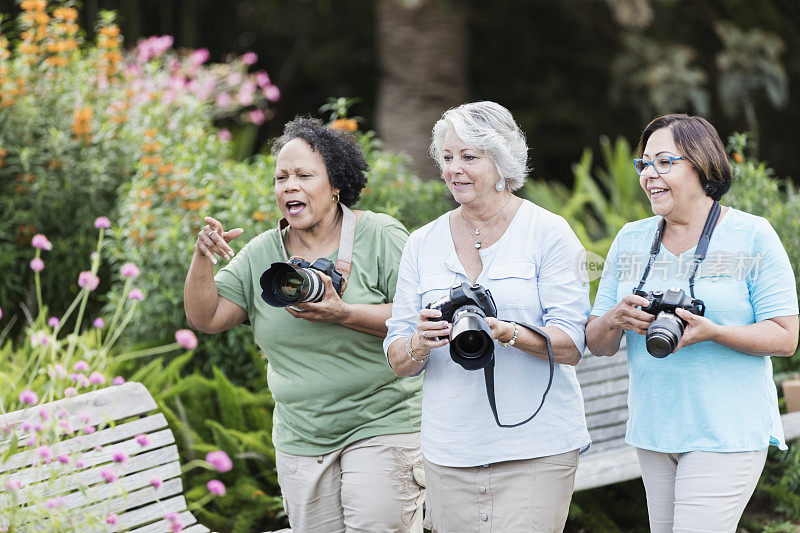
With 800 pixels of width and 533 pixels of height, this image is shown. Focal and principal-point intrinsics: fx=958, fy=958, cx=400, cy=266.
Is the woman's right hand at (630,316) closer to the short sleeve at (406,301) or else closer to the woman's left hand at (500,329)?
the woman's left hand at (500,329)

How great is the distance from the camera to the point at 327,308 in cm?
304

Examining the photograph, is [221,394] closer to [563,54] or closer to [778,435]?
[778,435]

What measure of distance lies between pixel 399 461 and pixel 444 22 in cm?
706

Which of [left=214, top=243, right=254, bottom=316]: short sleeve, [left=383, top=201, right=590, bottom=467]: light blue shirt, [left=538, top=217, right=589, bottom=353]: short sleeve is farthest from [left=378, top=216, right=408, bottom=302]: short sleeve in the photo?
[left=538, top=217, right=589, bottom=353]: short sleeve

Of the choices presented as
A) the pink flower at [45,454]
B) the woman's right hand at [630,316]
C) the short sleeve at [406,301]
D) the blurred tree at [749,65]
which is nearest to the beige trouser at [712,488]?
the woman's right hand at [630,316]

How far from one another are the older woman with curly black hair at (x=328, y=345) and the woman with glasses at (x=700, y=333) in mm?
729

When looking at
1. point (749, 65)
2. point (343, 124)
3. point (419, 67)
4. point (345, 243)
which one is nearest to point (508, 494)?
point (345, 243)

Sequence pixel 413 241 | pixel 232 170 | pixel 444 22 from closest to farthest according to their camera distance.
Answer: pixel 413 241 < pixel 232 170 < pixel 444 22

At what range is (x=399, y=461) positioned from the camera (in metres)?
3.14

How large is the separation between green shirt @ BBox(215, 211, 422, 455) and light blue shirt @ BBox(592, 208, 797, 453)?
0.83 meters

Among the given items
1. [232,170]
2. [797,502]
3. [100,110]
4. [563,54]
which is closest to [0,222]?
[100,110]

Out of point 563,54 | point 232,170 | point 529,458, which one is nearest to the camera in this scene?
point 529,458

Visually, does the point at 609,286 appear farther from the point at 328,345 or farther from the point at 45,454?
the point at 45,454

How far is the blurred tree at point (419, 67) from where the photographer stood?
30.9ft
